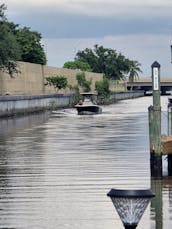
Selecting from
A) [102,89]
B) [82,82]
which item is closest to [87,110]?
[82,82]

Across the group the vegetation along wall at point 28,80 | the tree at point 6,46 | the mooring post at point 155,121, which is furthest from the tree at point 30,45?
the mooring post at point 155,121

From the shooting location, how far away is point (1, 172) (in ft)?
62.7

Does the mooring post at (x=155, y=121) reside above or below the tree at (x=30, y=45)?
below

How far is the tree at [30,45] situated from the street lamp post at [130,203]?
324ft

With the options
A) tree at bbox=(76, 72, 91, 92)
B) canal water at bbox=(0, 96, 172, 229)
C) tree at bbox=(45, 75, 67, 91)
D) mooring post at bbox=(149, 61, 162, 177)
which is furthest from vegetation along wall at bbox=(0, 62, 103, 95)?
mooring post at bbox=(149, 61, 162, 177)

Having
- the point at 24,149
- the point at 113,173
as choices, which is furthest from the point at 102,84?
the point at 113,173

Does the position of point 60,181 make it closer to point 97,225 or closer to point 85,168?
point 85,168

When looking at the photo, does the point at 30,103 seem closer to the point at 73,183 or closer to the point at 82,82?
the point at 82,82

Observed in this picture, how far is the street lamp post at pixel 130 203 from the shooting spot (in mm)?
7082

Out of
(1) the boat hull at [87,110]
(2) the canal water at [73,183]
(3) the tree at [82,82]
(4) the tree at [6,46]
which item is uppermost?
(4) the tree at [6,46]

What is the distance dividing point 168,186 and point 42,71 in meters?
85.1

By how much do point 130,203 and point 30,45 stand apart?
328 ft

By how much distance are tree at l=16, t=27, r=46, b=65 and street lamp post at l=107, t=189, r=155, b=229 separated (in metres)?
98.6

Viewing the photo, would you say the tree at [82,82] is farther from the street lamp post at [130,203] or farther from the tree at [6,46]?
the street lamp post at [130,203]
